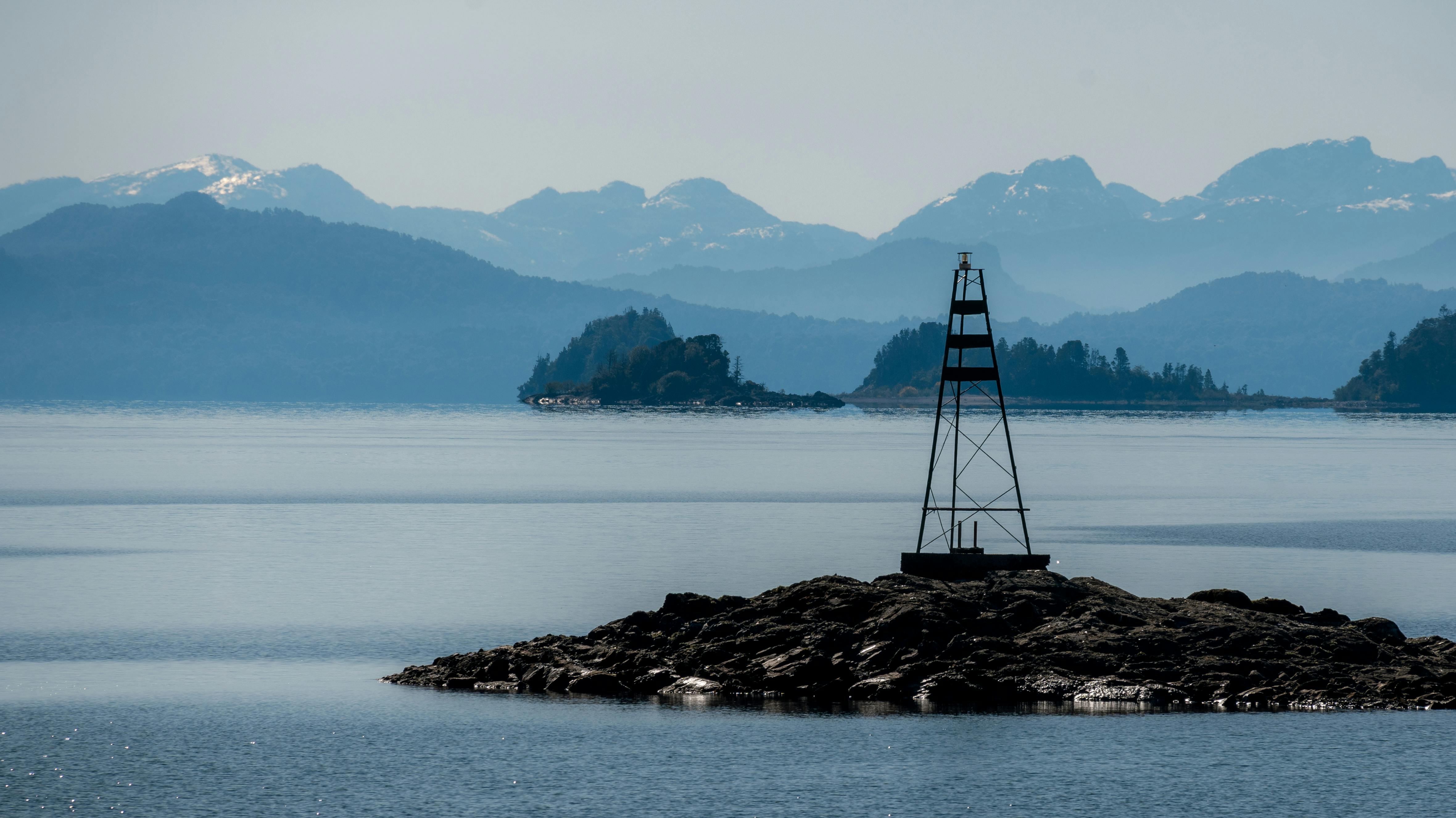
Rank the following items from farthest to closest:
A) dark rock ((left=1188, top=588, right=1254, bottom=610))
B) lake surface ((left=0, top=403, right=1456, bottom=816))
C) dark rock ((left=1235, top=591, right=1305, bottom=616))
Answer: dark rock ((left=1188, top=588, right=1254, bottom=610)) → dark rock ((left=1235, top=591, right=1305, bottom=616)) → lake surface ((left=0, top=403, right=1456, bottom=816))

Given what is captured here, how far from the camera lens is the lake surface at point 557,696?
33.3 metres

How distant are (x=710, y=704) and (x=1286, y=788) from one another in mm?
15269

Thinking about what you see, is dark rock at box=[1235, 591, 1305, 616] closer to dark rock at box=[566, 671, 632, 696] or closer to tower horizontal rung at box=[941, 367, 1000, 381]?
tower horizontal rung at box=[941, 367, 1000, 381]

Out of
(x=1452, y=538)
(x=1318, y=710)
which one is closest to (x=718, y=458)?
(x=1452, y=538)

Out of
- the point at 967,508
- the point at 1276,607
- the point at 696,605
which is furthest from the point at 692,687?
the point at 967,508

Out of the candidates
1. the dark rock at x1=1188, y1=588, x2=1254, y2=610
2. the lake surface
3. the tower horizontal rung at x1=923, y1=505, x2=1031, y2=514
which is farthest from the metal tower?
the dark rock at x1=1188, y1=588, x2=1254, y2=610

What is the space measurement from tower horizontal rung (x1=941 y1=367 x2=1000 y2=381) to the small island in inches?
320

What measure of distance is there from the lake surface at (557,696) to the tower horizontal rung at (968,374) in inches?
520

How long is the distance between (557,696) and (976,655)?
11.9 m

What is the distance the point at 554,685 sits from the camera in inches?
1734

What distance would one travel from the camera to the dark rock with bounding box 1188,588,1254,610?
163 feet

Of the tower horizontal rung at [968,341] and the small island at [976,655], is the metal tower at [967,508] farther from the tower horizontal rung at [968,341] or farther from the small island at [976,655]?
the small island at [976,655]

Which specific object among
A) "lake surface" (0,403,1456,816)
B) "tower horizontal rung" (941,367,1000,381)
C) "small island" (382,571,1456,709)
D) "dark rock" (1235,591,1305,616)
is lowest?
"lake surface" (0,403,1456,816)

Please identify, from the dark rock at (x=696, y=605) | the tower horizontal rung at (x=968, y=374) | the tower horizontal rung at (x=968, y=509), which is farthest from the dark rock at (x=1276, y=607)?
the dark rock at (x=696, y=605)
